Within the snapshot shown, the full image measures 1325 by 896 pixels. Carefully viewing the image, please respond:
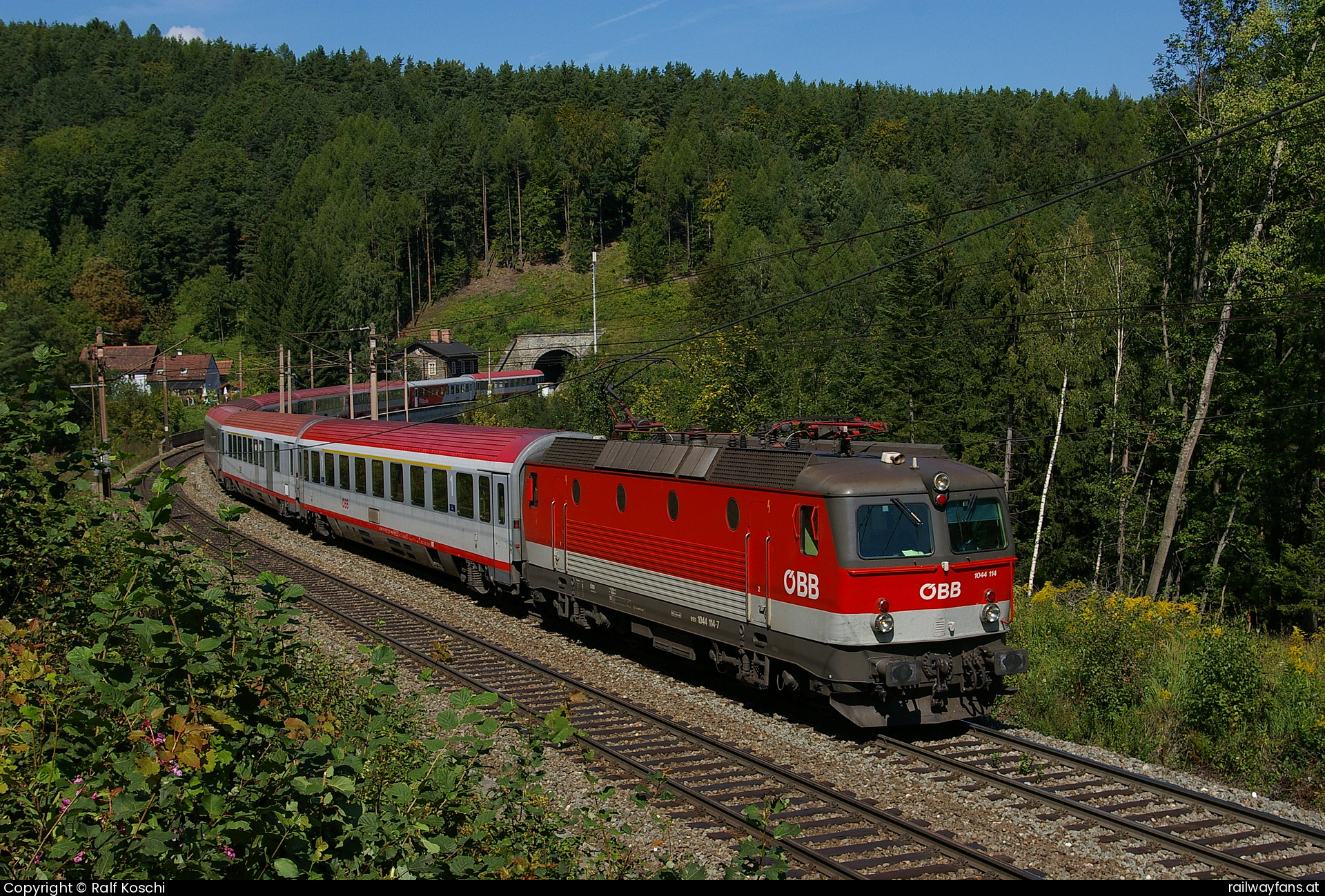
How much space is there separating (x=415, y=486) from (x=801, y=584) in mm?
13002

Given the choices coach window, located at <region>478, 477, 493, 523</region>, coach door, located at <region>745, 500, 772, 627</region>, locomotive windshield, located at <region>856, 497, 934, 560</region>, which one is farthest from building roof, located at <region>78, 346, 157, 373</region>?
locomotive windshield, located at <region>856, 497, 934, 560</region>

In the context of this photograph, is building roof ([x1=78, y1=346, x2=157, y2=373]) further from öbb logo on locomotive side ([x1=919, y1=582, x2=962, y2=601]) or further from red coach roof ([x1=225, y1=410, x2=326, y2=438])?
öbb logo on locomotive side ([x1=919, y1=582, x2=962, y2=601])

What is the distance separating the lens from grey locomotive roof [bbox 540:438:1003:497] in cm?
1138

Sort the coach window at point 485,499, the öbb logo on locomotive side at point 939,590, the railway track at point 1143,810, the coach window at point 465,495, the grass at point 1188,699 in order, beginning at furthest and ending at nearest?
the coach window at point 465,495 → the coach window at point 485,499 → the öbb logo on locomotive side at point 939,590 → the grass at point 1188,699 → the railway track at point 1143,810

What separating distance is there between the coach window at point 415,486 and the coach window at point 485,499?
3136 millimetres

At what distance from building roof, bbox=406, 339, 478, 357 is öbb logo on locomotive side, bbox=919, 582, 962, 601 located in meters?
78.8

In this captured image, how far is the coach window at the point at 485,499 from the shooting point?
19.2 m

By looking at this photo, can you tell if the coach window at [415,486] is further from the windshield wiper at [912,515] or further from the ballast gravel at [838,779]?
the windshield wiper at [912,515]

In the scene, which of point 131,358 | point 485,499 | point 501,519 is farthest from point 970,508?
point 131,358

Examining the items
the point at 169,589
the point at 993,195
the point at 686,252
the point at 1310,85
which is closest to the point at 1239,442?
the point at 1310,85

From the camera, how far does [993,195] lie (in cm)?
10019

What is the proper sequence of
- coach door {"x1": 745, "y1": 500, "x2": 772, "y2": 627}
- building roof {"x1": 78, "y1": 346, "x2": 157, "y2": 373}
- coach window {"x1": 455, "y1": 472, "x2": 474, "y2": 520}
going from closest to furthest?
coach door {"x1": 745, "y1": 500, "x2": 772, "y2": 627}
coach window {"x1": 455, "y1": 472, "x2": 474, "y2": 520}
building roof {"x1": 78, "y1": 346, "x2": 157, "y2": 373}

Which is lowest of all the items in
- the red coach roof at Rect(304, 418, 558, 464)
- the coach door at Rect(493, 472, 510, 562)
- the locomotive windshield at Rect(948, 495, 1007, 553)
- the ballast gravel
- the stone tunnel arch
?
the ballast gravel

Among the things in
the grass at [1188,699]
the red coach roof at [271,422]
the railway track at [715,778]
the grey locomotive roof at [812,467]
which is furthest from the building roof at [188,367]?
the grass at [1188,699]
